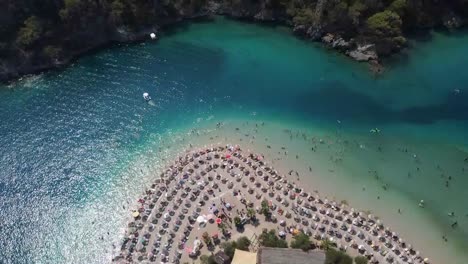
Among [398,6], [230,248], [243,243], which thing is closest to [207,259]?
[230,248]

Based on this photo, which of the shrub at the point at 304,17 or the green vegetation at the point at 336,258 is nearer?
the green vegetation at the point at 336,258

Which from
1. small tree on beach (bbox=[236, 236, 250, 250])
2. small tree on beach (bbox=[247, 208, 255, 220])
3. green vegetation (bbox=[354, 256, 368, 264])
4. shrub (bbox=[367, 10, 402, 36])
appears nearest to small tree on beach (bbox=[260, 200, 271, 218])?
small tree on beach (bbox=[247, 208, 255, 220])

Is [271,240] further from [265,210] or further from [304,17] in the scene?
[304,17]

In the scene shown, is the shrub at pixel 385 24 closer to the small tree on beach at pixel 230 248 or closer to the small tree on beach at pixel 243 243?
the small tree on beach at pixel 243 243

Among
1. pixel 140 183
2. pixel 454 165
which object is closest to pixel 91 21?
pixel 140 183

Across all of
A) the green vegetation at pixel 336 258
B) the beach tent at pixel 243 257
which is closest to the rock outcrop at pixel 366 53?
the green vegetation at pixel 336 258

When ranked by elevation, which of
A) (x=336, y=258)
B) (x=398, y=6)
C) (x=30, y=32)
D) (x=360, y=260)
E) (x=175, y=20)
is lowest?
(x=360, y=260)

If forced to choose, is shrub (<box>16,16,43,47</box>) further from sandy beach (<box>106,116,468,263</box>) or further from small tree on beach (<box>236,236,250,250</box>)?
small tree on beach (<box>236,236,250,250</box>)
